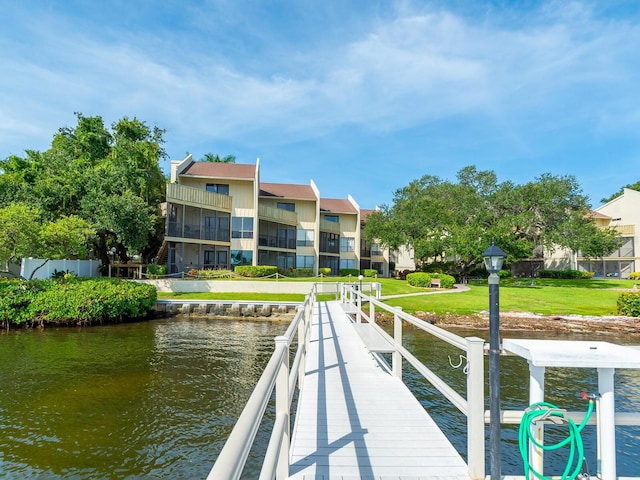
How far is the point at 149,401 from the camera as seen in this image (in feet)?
28.2

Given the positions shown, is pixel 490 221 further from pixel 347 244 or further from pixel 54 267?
pixel 54 267

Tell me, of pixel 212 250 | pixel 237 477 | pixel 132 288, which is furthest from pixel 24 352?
pixel 212 250

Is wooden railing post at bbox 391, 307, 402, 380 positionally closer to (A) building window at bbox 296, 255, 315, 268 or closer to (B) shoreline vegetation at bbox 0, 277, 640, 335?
(B) shoreline vegetation at bbox 0, 277, 640, 335

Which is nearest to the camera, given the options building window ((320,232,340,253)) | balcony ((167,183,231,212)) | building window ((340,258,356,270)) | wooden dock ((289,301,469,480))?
wooden dock ((289,301,469,480))

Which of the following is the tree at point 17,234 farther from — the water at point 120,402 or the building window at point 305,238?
the building window at point 305,238

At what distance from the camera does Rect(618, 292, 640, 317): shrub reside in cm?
2018

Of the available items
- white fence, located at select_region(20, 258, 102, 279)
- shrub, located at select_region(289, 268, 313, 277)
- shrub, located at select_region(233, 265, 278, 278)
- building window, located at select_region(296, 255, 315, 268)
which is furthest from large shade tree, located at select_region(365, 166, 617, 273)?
white fence, located at select_region(20, 258, 102, 279)

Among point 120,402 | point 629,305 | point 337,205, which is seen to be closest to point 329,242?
point 337,205

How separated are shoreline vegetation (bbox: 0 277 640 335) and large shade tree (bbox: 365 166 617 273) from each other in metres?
8.16

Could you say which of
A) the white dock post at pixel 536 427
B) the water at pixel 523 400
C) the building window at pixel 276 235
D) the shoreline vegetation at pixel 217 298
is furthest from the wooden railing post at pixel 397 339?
the building window at pixel 276 235

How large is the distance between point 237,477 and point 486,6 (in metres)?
18.3

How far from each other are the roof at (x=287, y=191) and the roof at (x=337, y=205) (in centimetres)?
294

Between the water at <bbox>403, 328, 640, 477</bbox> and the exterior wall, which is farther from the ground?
the exterior wall

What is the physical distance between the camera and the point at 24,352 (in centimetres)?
1305
